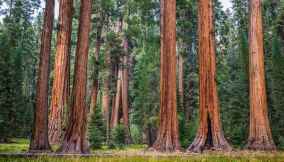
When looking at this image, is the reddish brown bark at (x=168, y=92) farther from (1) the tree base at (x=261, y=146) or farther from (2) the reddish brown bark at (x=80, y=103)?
(1) the tree base at (x=261, y=146)

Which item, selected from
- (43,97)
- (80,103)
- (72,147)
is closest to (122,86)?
(43,97)

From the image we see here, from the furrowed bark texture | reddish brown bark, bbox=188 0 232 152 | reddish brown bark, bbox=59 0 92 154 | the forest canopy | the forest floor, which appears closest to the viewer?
the forest floor

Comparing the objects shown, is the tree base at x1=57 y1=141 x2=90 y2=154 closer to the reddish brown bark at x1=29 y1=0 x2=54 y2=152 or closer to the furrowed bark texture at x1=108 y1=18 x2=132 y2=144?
the reddish brown bark at x1=29 y1=0 x2=54 y2=152

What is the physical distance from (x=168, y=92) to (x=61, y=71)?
4.67 meters

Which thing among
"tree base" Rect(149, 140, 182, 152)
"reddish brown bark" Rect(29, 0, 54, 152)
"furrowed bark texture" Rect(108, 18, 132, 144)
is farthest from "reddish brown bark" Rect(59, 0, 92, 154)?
"furrowed bark texture" Rect(108, 18, 132, 144)

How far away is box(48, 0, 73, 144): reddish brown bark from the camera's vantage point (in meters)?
14.4

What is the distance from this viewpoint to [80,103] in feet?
37.5

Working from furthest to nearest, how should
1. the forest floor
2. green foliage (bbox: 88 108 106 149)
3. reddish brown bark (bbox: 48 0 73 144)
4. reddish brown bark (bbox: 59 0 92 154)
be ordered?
green foliage (bbox: 88 108 106 149)
reddish brown bark (bbox: 48 0 73 144)
reddish brown bark (bbox: 59 0 92 154)
the forest floor

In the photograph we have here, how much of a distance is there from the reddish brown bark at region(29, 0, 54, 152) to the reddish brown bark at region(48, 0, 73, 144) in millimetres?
2590

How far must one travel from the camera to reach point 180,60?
112 feet

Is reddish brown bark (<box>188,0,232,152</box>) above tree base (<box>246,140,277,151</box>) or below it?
above

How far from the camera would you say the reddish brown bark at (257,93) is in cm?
1387

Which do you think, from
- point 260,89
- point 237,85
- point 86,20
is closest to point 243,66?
point 237,85

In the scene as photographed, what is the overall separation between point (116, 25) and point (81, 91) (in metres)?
20.9
